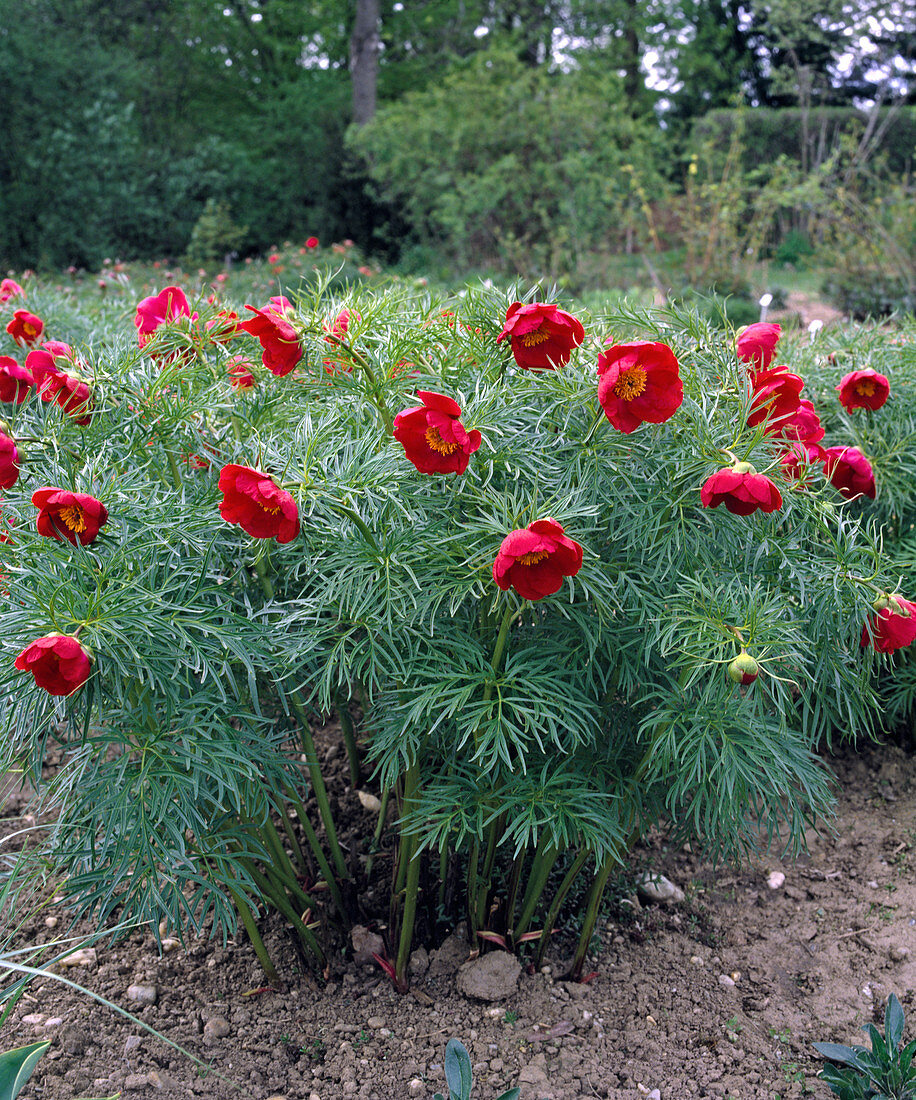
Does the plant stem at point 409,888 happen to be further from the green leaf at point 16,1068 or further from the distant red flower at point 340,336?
the distant red flower at point 340,336

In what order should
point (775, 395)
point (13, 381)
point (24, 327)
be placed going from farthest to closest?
1. point (24, 327)
2. point (13, 381)
3. point (775, 395)

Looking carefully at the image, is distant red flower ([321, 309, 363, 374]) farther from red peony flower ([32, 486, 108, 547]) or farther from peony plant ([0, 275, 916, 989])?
red peony flower ([32, 486, 108, 547])

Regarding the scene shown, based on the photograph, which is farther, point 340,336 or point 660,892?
point 660,892

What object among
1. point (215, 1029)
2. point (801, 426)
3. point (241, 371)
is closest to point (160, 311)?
point (241, 371)

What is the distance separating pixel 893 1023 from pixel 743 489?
1.09 m

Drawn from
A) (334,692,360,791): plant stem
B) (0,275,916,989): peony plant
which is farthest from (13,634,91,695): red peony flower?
(334,692,360,791): plant stem

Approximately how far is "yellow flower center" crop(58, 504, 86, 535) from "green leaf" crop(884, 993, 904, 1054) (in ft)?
5.38

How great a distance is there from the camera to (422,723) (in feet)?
4.83

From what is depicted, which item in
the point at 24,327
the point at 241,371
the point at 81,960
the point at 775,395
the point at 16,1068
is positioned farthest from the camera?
the point at 24,327

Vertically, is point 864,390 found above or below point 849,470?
above

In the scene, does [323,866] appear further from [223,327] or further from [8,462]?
[223,327]

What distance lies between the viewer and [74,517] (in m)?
1.32

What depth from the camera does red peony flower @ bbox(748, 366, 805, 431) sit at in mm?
1529

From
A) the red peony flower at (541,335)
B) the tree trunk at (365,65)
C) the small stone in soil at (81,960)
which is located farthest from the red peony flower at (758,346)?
the tree trunk at (365,65)
